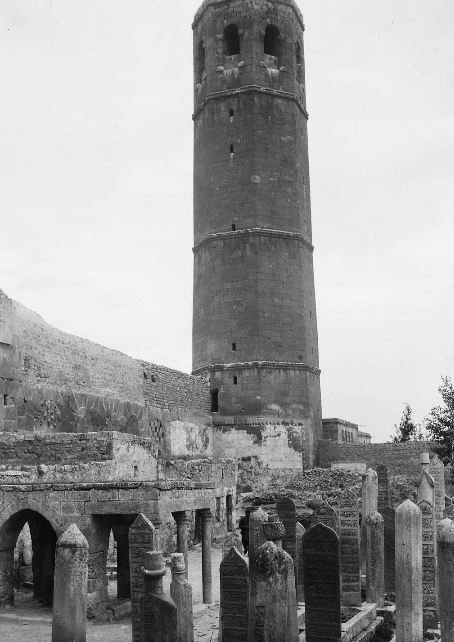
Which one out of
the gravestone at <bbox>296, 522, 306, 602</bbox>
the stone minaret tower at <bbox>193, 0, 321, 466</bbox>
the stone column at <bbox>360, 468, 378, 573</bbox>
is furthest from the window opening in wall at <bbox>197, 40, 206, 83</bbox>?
the gravestone at <bbox>296, 522, 306, 602</bbox>

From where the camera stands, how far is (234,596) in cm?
783

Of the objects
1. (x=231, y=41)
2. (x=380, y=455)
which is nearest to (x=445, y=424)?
(x=380, y=455)

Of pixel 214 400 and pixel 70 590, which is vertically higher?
pixel 214 400

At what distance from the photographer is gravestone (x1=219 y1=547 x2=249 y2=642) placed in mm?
7809

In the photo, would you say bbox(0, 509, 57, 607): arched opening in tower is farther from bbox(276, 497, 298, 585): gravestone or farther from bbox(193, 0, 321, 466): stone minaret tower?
bbox(193, 0, 321, 466): stone minaret tower

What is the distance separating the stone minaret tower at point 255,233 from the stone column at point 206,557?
12.5 meters

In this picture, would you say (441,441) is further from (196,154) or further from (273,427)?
(196,154)

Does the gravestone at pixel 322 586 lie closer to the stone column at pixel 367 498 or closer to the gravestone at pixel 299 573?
the gravestone at pixel 299 573

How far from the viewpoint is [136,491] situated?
10.3 meters

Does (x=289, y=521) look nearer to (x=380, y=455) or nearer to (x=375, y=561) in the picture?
(x=375, y=561)

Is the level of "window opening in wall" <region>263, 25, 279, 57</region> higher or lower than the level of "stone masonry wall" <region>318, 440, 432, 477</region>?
higher

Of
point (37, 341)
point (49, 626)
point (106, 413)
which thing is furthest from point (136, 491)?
point (106, 413)

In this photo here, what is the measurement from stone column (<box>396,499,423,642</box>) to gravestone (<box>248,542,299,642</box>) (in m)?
3.17

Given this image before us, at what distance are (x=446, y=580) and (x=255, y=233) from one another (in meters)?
18.6
